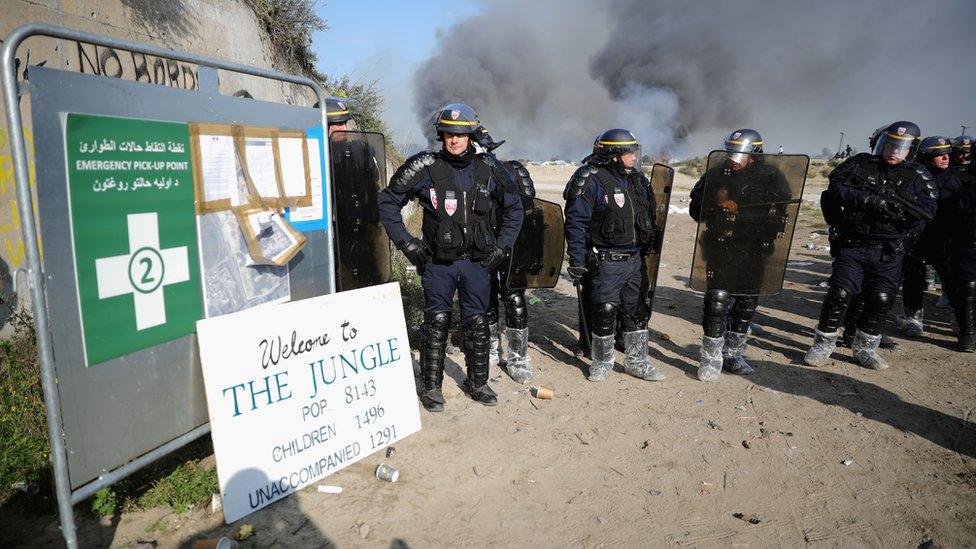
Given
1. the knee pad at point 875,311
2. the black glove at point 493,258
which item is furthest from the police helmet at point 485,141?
the knee pad at point 875,311

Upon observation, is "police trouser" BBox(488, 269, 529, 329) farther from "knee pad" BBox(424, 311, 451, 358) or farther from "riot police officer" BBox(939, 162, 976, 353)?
"riot police officer" BBox(939, 162, 976, 353)

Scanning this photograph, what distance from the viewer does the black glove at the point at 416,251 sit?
156 inches

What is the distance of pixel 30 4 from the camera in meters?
3.81

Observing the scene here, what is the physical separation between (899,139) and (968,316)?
7.62 feet

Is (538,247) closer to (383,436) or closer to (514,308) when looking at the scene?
(514,308)

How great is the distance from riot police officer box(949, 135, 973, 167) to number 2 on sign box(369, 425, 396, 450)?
23.3ft

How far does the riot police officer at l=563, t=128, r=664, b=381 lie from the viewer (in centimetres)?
474

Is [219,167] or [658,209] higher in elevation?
[219,167]

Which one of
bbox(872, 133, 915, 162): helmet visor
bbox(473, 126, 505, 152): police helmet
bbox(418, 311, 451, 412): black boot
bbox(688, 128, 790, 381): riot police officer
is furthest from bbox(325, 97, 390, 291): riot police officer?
bbox(872, 133, 915, 162): helmet visor

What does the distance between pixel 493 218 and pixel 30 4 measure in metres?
3.44

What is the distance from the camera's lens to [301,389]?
316cm

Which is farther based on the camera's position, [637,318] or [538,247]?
[538,247]

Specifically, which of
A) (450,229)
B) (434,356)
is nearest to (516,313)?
(434,356)

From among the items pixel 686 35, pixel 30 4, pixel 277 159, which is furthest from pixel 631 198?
pixel 686 35
